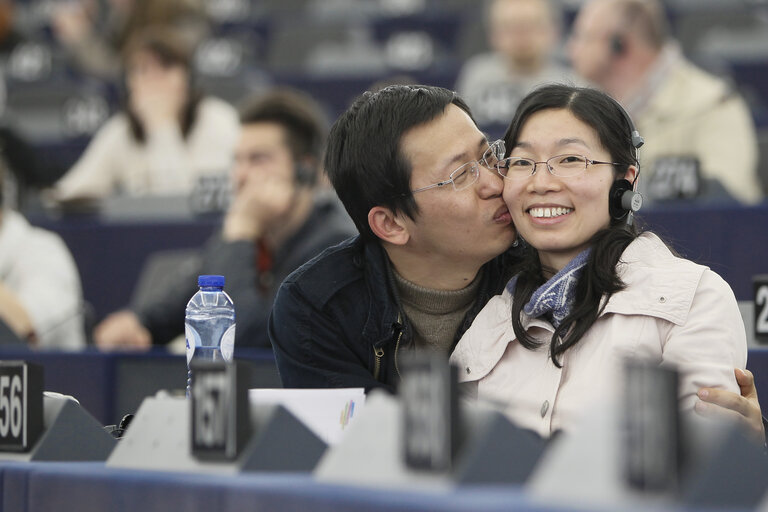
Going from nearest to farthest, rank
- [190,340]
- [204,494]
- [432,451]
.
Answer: [432,451] → [204,494] → [190,340]

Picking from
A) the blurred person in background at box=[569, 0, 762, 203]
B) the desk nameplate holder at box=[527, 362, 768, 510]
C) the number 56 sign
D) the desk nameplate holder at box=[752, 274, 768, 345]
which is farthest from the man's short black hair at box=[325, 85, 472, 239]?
the blurred person in background at box=[569, 0, 762, 203]

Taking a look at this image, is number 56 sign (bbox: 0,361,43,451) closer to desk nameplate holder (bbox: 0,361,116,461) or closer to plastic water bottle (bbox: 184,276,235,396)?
desk nameplate holder (bbox: 0,361,116,461)

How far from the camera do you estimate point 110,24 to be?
7.72m

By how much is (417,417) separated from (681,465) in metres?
0.30

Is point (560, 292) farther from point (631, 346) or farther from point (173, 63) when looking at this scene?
point (173, 63)

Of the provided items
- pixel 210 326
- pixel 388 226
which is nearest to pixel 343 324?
pixel 388 226

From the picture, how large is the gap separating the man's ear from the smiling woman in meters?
0.23

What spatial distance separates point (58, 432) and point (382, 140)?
0.86 meters

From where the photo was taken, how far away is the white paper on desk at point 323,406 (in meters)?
1.97

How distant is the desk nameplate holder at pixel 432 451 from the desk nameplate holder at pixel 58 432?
0.55 meters

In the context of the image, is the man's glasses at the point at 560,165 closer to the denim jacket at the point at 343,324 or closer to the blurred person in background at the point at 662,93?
the denim jacket at the point at 343,324

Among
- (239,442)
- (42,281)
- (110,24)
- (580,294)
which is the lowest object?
(42,281)

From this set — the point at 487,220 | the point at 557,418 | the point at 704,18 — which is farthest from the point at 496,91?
the point at 557,418

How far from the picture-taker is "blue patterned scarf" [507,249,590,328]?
83.7 inches
